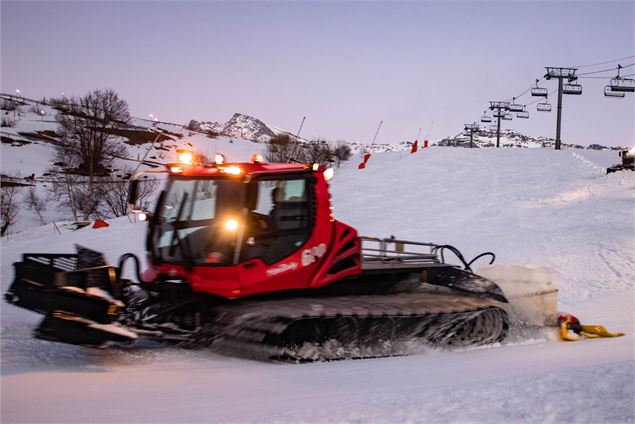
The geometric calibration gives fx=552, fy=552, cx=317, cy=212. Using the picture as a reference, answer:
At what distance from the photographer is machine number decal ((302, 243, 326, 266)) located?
6141 millimetres

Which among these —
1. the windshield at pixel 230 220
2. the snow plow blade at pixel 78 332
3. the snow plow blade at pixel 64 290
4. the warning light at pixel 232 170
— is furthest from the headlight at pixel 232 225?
the snow plow blade at pixel 78 332

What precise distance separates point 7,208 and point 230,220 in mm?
31499

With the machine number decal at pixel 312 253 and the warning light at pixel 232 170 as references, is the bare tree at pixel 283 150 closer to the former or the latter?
the machine number decal at pixel 312 253

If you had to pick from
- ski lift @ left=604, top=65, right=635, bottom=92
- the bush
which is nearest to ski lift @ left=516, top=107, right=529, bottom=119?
ski lift @ left=604, top=65, right=635, bottom=92

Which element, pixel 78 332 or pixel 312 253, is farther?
pixel 312 253

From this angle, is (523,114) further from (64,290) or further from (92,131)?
(64,290)

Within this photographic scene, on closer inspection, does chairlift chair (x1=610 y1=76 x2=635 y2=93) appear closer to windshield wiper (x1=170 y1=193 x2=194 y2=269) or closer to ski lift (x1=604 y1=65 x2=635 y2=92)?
A: ski lift (x1=604 y1=65 x2=635 y2=92)

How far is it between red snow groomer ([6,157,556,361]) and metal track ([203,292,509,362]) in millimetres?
12

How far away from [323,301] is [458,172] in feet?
74.9

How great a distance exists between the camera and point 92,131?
149 feet

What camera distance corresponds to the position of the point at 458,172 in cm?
2764

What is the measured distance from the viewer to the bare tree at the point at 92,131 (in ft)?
148

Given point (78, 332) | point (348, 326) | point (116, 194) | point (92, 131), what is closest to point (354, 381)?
point (348, 326)

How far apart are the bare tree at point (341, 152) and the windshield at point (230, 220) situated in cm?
3384
